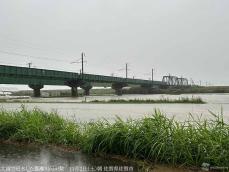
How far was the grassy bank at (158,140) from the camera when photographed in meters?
7.57

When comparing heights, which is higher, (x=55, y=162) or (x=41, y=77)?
(x=41, y=77)

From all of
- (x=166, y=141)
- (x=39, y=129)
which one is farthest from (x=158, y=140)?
(x=39, y=129)

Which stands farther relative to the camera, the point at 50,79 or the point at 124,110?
the point at 50,79

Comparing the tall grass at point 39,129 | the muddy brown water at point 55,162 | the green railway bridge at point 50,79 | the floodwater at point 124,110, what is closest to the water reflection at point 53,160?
the muddy brown water at point 55,162

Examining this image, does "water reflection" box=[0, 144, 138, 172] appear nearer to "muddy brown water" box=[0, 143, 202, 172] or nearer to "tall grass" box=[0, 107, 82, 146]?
"muddy brown water" box=[0, 143, 202, 172]

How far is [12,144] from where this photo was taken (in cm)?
1063

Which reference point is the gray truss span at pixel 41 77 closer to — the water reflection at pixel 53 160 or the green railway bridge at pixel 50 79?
the green railway bridge at pixel 50 79

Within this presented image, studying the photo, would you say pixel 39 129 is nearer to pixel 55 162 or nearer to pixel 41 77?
pixel 55 162

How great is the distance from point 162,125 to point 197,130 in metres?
0.76

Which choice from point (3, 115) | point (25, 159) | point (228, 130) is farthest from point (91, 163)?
point (3, 115)

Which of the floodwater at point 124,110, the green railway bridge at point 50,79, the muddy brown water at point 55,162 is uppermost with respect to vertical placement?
the green railway bridge at point 50,79

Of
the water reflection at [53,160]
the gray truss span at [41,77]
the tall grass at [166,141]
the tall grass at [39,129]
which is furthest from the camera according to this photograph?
the gray truss span at [41,77]

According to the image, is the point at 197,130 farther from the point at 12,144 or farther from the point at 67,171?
the point at 12,144

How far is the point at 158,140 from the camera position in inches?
314
